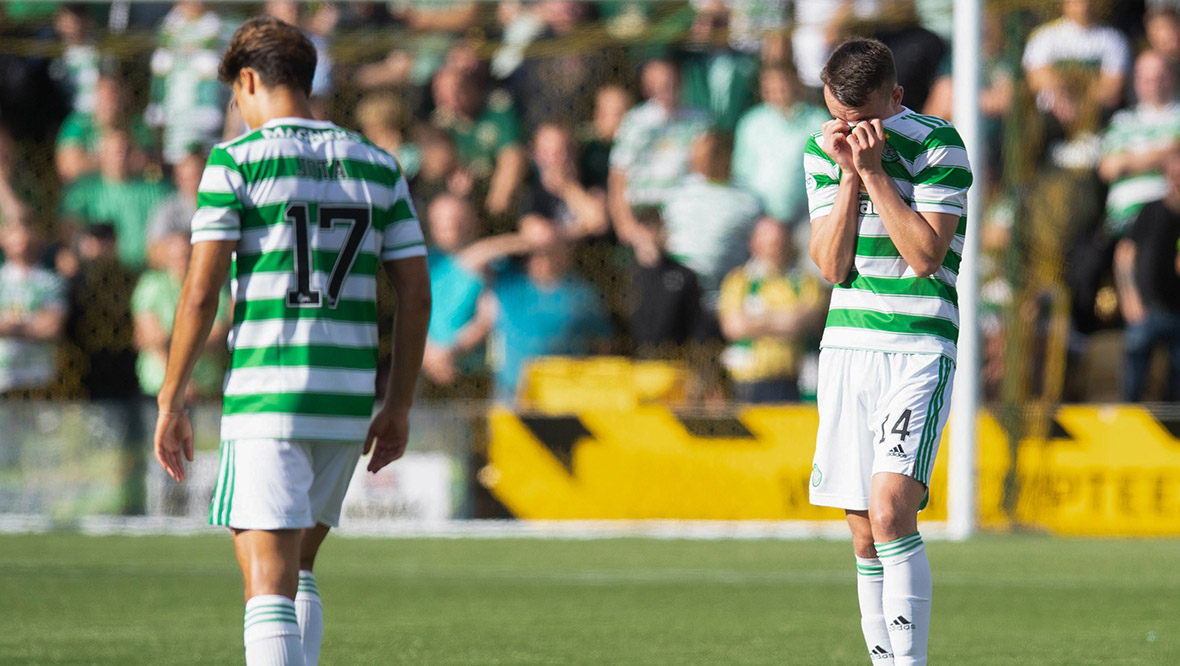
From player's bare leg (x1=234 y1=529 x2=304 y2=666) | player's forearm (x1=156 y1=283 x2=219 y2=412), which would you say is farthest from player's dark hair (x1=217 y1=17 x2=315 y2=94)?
player's bare leg (x1=234 y1=529 x2=304 y2=666)

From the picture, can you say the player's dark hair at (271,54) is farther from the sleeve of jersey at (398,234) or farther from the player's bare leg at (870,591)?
the player's bare leg at (870,591)

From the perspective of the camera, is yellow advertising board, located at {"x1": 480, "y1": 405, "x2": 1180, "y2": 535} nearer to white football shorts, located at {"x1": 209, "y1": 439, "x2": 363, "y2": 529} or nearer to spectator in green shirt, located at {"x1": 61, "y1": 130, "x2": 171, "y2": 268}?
spectator in green shirt, located at {"x1": 61, "y1": 130, "x2": 171, "y2": 268}

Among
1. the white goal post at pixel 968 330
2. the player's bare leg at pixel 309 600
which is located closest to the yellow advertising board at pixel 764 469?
the white goal post at pixel 968 330

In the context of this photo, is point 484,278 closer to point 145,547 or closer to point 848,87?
point 145,547

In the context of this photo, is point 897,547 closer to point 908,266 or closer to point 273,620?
point 908,266

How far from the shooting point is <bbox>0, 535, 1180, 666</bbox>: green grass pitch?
18.8 ft

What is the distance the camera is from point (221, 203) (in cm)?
367

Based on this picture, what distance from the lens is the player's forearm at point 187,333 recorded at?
12.0 ft

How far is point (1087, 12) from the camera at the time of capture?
37.5 ft

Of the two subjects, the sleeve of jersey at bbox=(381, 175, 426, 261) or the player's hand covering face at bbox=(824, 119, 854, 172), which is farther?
the player's hand covering face at bbox=(824, 119, 854, 172)

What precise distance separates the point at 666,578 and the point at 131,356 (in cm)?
542

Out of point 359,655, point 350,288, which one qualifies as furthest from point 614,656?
point 350,288

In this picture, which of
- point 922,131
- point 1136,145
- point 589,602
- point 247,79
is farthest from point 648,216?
point 247,79

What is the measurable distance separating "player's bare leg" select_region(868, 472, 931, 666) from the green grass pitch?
139 centimetres
